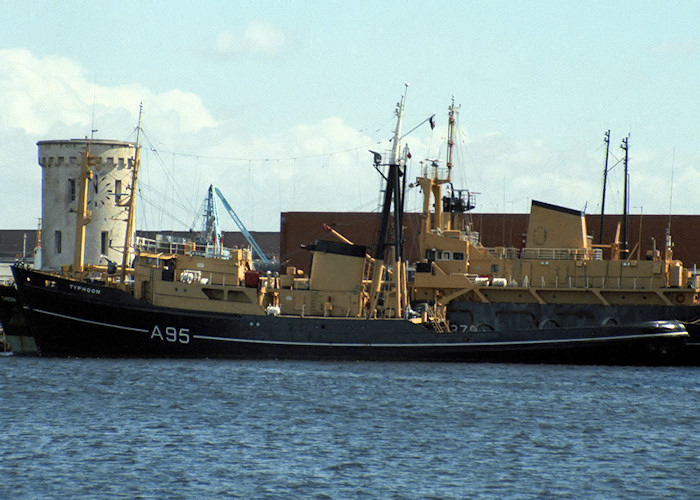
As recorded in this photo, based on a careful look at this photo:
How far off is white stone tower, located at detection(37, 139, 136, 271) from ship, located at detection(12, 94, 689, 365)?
19.0 m

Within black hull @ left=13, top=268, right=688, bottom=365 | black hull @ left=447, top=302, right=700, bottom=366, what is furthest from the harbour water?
black hull @ left=447, top=302, right=700, bottom=366

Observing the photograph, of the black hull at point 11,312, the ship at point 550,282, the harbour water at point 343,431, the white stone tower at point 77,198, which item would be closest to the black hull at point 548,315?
the ship at point 550,282

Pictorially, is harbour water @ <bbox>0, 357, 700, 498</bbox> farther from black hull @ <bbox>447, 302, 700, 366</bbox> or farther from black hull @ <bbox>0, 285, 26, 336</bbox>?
black hull @ <bbox>0, 285, 26, 336</bbox>

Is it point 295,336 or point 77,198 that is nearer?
point 295,336

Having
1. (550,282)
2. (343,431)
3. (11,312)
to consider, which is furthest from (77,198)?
(343,431)

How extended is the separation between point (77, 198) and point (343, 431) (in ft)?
126

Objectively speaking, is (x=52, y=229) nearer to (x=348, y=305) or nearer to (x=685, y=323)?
(x=348, y=305)

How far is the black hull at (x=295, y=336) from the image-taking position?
41.6 metres

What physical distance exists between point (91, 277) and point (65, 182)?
61.5 feet

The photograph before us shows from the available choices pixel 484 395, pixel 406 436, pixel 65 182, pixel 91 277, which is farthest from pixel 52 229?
pixel 406 436

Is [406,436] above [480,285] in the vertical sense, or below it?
below

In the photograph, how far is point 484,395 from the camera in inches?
1350

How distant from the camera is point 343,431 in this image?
28.1 m

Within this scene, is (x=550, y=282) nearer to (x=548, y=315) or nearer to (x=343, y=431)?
(x=548, y=315)
